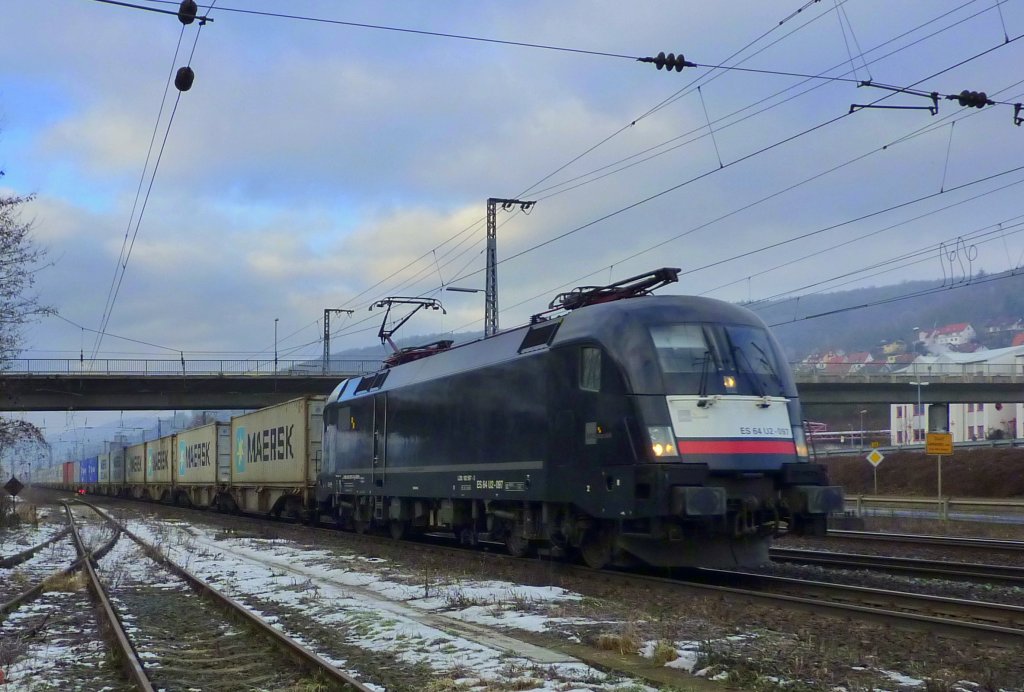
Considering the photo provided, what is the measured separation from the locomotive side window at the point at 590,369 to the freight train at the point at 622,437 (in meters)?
0.02

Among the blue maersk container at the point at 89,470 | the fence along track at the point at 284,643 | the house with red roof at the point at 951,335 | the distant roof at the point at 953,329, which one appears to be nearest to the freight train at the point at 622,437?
the fence along track at the point at 284,643

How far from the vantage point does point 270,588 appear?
13.7 meters

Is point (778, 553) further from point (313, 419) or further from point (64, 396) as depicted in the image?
point (64, 396)

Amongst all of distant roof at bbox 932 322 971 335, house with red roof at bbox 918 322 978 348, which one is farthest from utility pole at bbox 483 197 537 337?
distant roof at bbox 932 322 971 335

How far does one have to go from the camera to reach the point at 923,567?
46.3 feet

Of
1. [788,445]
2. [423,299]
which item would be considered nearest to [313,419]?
[423,299]

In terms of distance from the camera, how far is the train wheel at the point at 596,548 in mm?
13367

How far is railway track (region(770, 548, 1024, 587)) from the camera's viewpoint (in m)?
12.5

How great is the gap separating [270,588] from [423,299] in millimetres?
15267

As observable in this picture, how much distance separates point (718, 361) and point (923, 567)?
182 inches

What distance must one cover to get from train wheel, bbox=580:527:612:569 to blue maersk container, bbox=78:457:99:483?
70.9 metres

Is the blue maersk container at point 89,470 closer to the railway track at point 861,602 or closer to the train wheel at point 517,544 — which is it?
the train wheel at point 517,544

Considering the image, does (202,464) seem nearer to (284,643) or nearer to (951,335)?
(284,643)

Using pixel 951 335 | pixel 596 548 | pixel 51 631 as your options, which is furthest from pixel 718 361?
pixel 951 335
